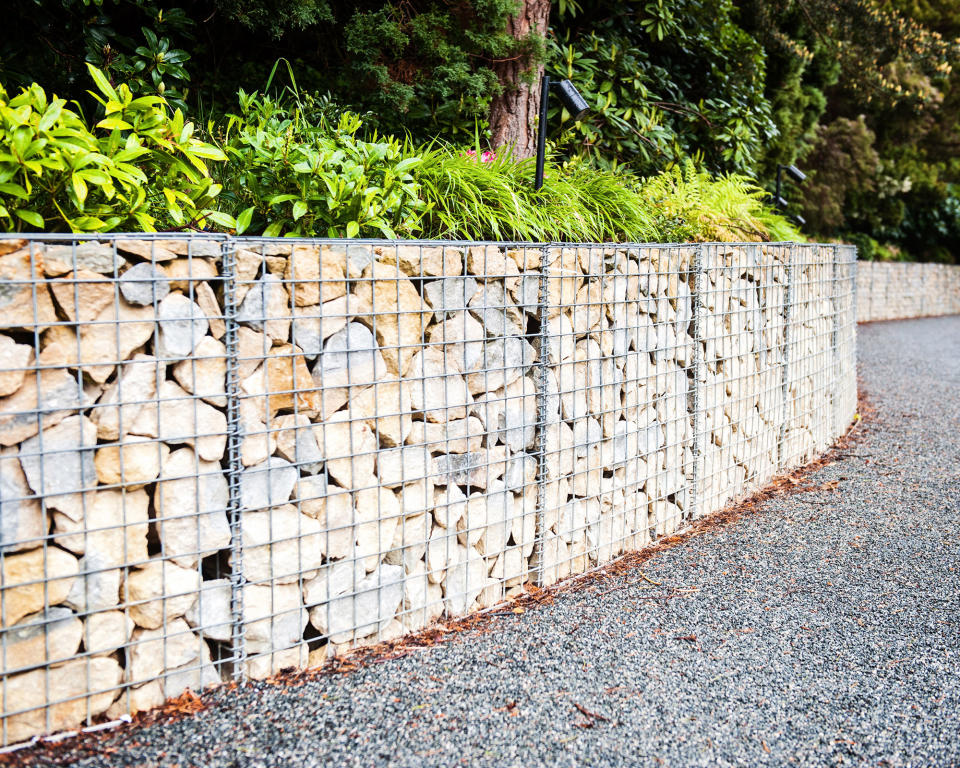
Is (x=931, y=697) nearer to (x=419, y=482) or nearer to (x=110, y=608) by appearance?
(x=419, y=482)

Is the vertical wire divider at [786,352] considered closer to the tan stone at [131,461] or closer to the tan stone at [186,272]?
the tan stone at [186,272]

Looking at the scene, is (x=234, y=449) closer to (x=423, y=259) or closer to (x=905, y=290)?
(x=423, y=259)

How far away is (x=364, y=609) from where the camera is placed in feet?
9.26

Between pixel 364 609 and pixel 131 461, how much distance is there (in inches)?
38.6

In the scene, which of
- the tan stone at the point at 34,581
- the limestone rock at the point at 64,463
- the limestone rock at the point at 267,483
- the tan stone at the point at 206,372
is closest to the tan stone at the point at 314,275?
the tan stone at the point at 206,372

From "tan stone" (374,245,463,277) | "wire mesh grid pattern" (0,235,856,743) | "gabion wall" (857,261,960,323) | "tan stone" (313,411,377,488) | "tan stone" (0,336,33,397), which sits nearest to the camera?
"tan stone" (0,336,33,397)

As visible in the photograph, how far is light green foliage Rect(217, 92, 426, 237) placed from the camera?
120 inches

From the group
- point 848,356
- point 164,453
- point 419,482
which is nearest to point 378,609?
point 419,482

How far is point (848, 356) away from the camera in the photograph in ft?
22.4

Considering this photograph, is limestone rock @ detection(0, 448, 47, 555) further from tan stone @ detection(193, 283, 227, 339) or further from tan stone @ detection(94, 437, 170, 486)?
tan stone @ detection(193, 283, 227, 339)

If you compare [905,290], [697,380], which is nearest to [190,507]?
[697,380]

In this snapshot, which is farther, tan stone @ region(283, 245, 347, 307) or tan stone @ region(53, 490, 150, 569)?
tan stone @ region(283, 245, 347, 307)

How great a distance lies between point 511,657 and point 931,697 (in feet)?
4.63

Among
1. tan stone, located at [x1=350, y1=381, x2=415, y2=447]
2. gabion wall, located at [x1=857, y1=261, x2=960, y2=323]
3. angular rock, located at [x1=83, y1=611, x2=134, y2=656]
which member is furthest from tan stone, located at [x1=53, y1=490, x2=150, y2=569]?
gabion wall, located at [x1=857, y1=261, x2=960, y2=323]
